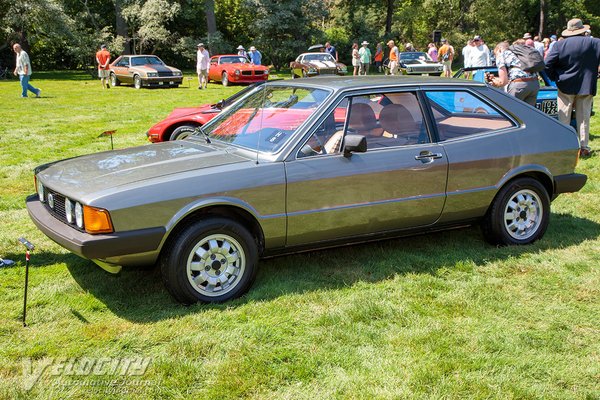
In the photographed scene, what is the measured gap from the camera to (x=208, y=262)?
4211 mm

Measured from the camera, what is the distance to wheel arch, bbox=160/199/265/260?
4.08m

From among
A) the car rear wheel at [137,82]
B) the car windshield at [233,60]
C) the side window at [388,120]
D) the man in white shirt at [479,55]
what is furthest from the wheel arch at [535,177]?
the car windshield at [233,60]

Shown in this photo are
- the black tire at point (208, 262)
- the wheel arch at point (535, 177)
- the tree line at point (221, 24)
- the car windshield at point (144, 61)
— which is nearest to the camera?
the black tire at point (208, 262)

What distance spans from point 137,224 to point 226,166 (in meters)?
0.79

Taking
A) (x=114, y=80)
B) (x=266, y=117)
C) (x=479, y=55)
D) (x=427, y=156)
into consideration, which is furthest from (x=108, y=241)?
(x=114, y=80)

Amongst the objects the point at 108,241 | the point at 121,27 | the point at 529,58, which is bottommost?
the point at 108,241

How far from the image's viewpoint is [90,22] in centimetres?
3712

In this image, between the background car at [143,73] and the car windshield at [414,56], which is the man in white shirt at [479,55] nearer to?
the background car at [143,73]

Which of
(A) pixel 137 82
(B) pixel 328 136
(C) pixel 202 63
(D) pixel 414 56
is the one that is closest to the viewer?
(B) pixel 328 136

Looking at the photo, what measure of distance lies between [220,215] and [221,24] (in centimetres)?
4130

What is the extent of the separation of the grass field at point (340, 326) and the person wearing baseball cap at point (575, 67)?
11.1ft

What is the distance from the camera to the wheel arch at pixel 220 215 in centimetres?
408

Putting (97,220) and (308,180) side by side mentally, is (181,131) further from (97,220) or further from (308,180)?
(97,220)

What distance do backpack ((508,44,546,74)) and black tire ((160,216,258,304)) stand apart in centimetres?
577
